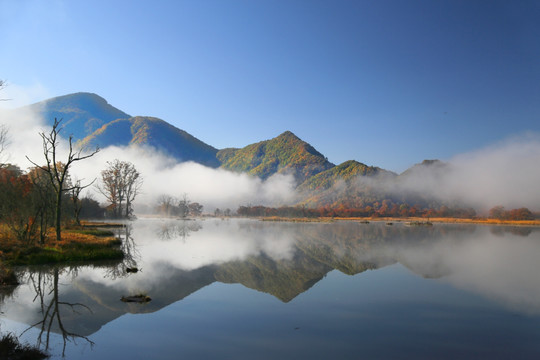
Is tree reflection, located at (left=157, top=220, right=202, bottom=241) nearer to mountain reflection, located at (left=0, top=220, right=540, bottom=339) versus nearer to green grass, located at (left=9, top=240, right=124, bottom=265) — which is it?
mountain reflection, located at (left=0, top=220, right=540, bottom=339)

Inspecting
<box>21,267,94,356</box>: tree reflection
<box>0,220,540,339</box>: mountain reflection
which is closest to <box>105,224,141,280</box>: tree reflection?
<box>0,220,540,339</box>: mountain reflection

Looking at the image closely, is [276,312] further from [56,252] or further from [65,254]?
[56,252]

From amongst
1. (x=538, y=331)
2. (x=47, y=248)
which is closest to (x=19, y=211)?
(x=47, y=248)

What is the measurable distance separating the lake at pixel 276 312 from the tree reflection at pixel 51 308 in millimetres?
52

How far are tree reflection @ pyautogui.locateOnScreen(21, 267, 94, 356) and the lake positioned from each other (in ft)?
0.17

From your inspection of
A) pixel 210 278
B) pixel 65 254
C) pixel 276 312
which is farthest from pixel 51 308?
pixel 65 254

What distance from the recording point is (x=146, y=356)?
8812mm

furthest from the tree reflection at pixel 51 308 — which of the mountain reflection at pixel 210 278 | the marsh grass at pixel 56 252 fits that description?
the marsh grass at pixel 56 252

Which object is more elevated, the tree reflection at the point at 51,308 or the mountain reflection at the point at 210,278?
the tree reflection at the point at 51,308

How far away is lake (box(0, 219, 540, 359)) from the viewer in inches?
374

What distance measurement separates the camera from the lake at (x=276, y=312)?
9500 mm

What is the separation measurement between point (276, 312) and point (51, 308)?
896cm

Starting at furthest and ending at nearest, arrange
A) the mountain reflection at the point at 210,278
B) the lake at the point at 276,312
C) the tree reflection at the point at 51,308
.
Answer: the mountain reflection at the point at 210,278 < the tree reflection at the point at 51,308 < the lake at the point at 276,312

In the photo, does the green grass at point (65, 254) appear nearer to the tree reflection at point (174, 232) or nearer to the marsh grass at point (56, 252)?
the marsh grass at point (56, 252)
